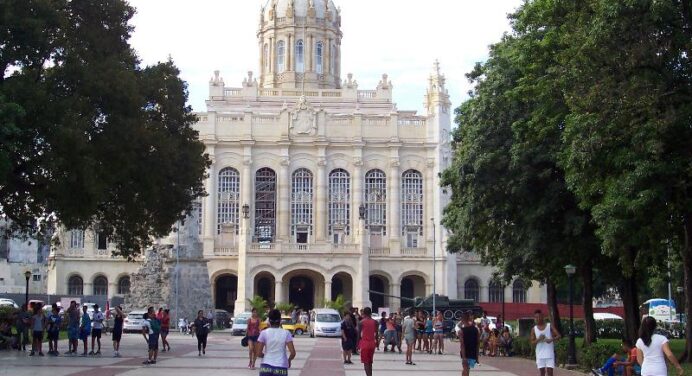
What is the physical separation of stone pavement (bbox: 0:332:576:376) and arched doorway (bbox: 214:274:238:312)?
4803 cm

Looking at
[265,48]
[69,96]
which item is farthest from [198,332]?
[265,48]

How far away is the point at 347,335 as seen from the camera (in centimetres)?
2655

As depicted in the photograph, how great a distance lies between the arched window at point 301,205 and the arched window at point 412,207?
7.78 m

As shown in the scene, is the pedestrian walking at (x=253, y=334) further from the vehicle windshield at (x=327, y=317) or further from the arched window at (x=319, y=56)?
the arched window at (x=319, y=56)

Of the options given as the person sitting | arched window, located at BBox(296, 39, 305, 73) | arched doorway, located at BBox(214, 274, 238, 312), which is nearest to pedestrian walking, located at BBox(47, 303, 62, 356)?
the person sitting

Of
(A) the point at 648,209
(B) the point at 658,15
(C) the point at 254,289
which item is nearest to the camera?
(B) the point at 658,15

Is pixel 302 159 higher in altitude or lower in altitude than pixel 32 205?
higher

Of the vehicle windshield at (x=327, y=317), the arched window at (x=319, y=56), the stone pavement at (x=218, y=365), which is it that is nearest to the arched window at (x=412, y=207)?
the arched window at (x=319, y=56)

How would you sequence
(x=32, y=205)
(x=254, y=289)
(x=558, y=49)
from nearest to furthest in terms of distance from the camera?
(x=558, y=49) < (x=32, y=205) < (x=254, y=289)

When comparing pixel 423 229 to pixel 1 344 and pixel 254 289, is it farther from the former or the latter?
pixel 1 344

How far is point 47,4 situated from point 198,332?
1015cm

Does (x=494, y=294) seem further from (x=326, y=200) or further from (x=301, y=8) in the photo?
(x=301, y=8)

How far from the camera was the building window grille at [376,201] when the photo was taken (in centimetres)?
8350

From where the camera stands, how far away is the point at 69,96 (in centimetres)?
2811
